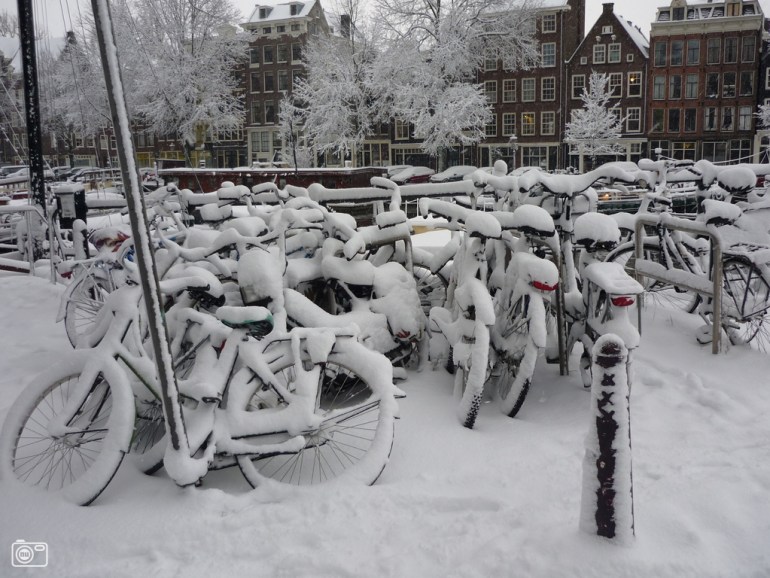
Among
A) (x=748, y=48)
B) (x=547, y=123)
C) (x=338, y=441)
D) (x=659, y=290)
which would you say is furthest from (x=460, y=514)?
(x=748, y=48)

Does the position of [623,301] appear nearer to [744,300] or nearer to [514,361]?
[514,361]

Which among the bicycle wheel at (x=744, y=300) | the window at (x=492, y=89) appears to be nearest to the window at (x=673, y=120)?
the window at (x=492, y=89)

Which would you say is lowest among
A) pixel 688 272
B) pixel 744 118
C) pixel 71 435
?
pixel 71 435

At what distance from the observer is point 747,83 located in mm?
35406

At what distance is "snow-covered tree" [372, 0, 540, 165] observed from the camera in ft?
84.2

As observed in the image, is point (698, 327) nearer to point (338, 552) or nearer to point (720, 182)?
point (720, 182)

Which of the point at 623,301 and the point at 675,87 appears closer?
the point at 623,301

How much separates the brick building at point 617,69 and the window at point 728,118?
411 centimetres


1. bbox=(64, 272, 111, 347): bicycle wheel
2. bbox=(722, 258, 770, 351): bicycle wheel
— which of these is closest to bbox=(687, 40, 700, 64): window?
bbox=(722, 258, 770, 351): bicycle wheel

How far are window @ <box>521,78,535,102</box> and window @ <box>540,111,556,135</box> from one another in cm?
113

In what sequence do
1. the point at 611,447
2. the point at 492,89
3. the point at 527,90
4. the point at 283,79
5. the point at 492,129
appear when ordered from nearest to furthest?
the point at 611,447 → the point at 527,90 → the point at 492,89 → the point at 492,129 → the point at 283,79

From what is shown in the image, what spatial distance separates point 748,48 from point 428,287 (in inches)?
1490

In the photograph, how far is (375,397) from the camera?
2.88 metres

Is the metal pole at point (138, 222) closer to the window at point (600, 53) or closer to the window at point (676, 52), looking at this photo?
the window at point (600, 53)
